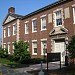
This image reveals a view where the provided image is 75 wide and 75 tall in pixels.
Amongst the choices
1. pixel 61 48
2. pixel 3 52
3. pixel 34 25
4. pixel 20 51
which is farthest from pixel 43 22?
pixel 3 52

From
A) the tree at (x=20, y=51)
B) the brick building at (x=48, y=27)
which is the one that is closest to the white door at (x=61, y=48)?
the brick building at (x=48, y=27)

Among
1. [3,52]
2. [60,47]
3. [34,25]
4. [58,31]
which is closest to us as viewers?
[58,31]

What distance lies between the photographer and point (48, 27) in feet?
75.7

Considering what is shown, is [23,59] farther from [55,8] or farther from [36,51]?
[55,8]

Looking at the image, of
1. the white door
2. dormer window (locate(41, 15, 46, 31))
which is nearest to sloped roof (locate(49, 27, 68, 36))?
the white door

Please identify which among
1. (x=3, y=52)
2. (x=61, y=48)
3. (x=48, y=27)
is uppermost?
(x=48, y=27)

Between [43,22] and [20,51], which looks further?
[43,22]

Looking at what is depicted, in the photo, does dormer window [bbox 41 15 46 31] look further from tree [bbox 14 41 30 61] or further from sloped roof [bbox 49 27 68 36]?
tree [bbox 14 41 30 61]

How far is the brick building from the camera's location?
2003cm

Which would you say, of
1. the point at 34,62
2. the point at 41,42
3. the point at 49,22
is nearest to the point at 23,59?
the point at 34,62

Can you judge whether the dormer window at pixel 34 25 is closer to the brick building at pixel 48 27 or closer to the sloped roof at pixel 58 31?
the brick building at pixel 48 27

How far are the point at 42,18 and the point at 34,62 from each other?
6641mm

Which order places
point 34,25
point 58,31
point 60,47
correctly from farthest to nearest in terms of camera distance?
1. point 34,25
2. point 60,47
3. point 58,31

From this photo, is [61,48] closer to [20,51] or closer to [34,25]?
[20,51]
